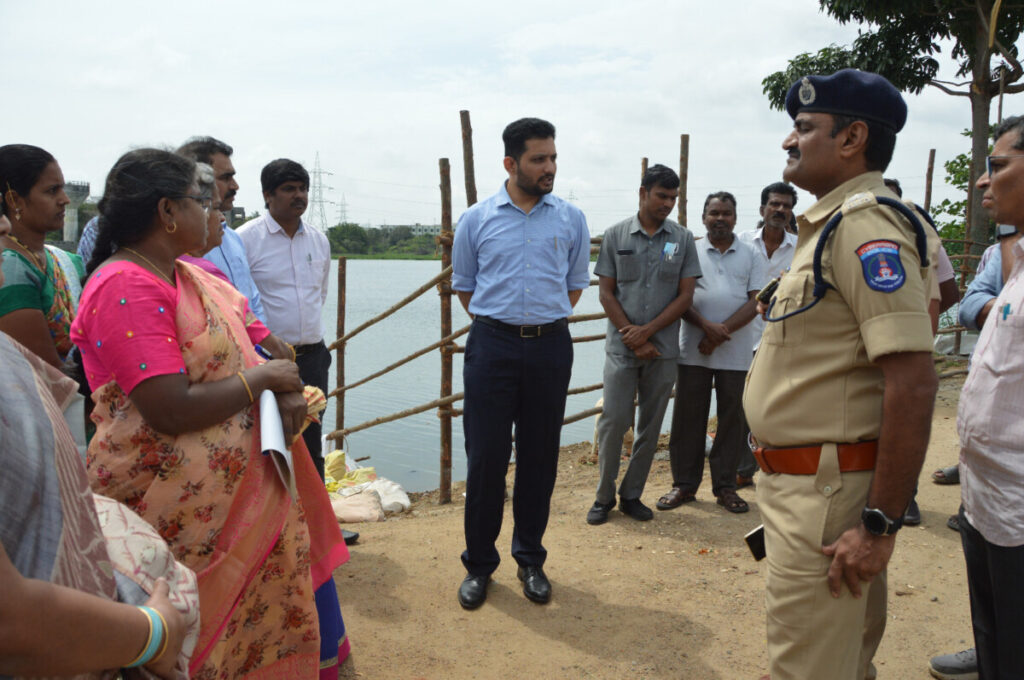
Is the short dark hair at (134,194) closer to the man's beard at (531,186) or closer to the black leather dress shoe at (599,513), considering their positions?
the man's beard at (531,186)

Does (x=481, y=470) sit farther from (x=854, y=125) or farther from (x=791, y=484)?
(x=854, y=125)

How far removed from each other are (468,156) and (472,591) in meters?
3.01

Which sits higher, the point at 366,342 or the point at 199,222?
the point at 199,222

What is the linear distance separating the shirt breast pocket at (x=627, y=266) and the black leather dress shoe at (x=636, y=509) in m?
1.31

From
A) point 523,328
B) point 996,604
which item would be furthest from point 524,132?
point 996,604

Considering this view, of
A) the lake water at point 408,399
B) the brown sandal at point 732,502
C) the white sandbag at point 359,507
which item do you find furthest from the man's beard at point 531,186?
the lake water at point 408,399

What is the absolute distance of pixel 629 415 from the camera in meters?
4.21

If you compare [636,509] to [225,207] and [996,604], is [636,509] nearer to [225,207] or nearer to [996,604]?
[996,604]

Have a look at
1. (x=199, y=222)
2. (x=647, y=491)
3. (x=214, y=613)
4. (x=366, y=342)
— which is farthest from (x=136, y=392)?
(x=366, y=342)

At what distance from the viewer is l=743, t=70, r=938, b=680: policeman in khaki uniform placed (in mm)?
1497

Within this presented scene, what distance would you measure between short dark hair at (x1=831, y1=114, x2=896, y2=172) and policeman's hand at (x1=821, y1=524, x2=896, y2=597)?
0.85 meters

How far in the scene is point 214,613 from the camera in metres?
1.81

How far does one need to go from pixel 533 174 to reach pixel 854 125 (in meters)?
1.68

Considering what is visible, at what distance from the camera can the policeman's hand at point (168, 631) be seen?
3.57 ft
